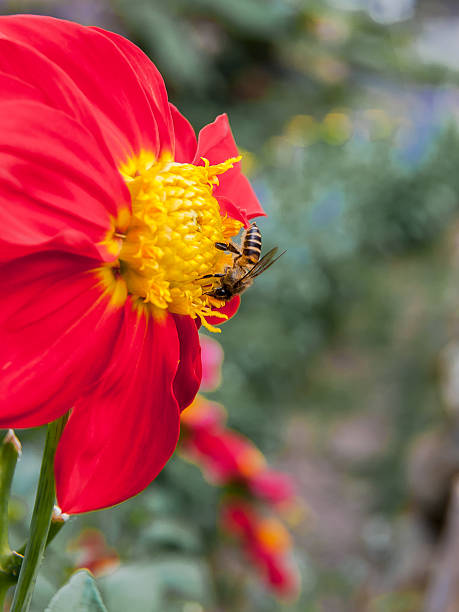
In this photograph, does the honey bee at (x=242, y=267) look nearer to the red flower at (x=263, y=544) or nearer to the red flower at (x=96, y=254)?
the red flower at (x=96, y=254)

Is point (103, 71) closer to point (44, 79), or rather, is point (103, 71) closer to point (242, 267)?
point (44, 79)

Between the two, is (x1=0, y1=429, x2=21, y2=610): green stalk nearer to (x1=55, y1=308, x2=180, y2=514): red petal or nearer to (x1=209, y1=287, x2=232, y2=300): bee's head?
(x1=55, y1=308, x2=180, y2=514): red petal

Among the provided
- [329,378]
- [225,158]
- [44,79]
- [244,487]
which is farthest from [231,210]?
[329,378]

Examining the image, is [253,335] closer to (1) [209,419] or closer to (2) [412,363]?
(2) [412,363]

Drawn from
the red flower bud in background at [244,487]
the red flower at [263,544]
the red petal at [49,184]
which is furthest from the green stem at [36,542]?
the red flower at [263,544]

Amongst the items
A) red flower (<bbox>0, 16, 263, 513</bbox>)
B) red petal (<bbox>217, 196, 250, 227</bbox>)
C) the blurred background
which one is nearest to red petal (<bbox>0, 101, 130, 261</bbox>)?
red flower (<bbox>0, 16, 263, 513</bbox>)

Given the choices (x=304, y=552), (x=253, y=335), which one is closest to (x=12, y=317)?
→ (x=304, y=552)
